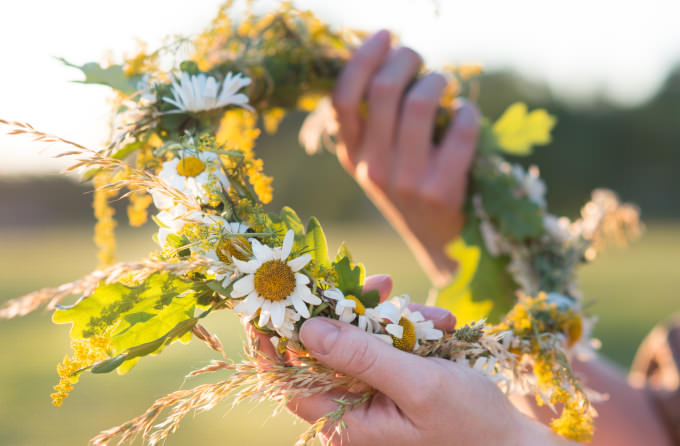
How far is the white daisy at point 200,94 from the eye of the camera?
3.74ft

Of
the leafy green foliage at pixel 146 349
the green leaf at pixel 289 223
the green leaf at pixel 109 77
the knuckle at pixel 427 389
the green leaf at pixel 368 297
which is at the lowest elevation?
the knuckle at pixel 427 389

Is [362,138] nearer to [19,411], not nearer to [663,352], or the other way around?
[663,352]

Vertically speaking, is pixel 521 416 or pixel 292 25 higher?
pixel 292 25

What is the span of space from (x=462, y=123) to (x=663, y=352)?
4.61ft

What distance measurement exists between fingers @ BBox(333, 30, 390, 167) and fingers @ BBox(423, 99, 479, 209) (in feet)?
1.02

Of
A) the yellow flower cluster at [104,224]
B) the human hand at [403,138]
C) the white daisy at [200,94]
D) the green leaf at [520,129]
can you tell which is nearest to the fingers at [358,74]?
the human hand at [403,138]

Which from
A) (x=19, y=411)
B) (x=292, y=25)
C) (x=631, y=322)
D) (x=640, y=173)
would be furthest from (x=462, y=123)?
(x=640, y=173)

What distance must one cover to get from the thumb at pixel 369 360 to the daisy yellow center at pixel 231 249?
6.4 inches

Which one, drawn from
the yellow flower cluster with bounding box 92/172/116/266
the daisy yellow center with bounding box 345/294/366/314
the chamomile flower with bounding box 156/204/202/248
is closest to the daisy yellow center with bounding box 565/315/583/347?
the daisy yellow center with bounding box 345/294/366/314

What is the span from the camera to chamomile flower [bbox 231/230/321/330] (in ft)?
2.89

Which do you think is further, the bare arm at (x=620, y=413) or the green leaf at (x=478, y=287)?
the bare arm at (x=620, y=413)

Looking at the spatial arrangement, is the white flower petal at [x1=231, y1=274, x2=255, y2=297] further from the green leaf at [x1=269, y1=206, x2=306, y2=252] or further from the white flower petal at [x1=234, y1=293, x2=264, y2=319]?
the green leaf at [x1=269, y1=206, x2=306, y2=252]

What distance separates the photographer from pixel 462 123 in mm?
1779

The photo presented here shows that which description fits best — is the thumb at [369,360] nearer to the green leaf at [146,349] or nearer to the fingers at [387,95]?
the green leaf at [146,349]
